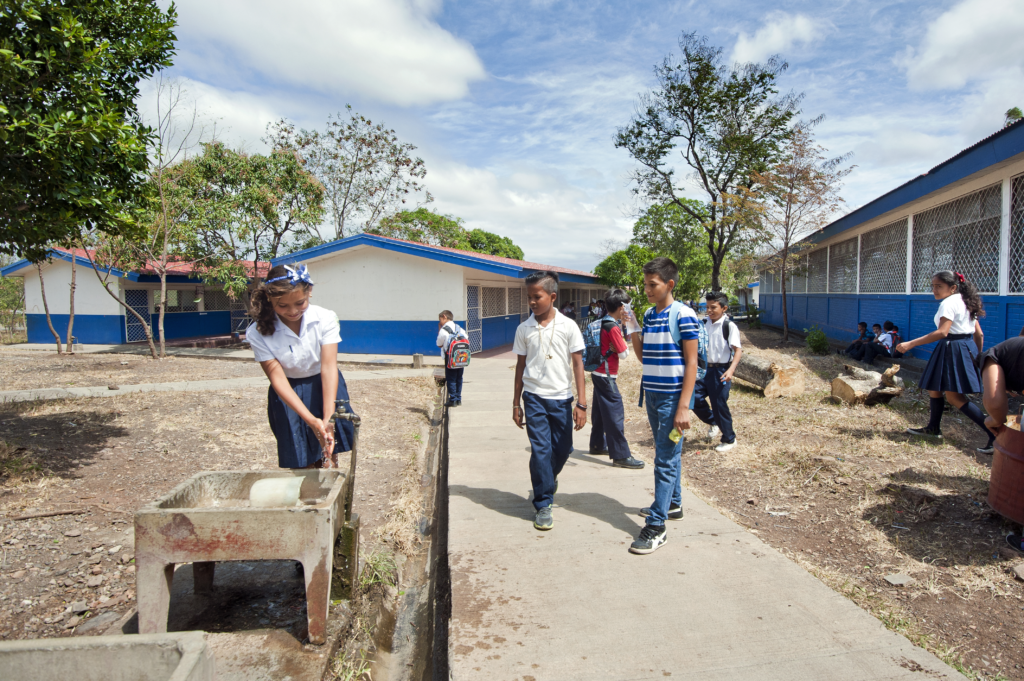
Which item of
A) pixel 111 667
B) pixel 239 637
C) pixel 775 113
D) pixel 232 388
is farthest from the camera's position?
pixel 775 113

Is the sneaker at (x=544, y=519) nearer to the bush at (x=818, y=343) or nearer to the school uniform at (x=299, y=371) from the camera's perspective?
the school uniform at (x=299, y=371)

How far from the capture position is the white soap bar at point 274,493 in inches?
103

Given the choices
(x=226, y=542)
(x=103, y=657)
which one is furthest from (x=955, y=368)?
(x=103, y=657)

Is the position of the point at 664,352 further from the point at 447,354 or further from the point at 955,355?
the point at 447,354

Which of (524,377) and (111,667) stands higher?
(524,377)

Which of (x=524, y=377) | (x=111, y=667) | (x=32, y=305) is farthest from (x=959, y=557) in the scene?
(x=32, y=305)

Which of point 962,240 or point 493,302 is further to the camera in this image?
point 493,302

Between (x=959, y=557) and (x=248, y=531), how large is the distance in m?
3.81

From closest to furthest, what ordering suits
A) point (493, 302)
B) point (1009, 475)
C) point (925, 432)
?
point (1009, 475) < point (925, 432) < point (493, 302)

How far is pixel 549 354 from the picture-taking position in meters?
3.60

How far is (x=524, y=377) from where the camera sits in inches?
145

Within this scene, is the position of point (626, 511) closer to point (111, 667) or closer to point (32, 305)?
point (111, 667)

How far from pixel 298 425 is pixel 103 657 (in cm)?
129

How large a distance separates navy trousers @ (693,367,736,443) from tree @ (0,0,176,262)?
5343 mm
